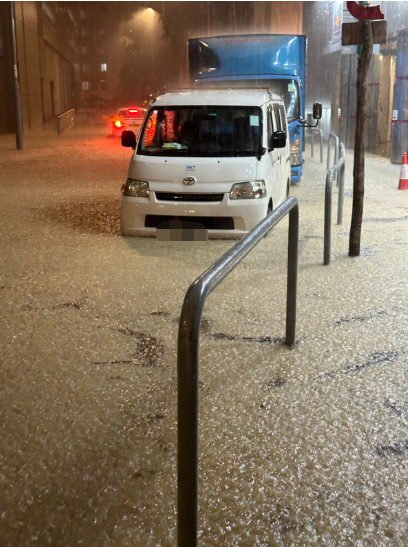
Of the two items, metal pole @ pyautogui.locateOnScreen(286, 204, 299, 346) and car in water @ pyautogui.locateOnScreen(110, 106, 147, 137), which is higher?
car in water @ pyautogui.locateOnScreen(110, 106, 147, 137)

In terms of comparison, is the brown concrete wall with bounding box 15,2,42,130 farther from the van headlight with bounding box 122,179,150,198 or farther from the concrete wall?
the van headlight with bounding box 122,179,150,198

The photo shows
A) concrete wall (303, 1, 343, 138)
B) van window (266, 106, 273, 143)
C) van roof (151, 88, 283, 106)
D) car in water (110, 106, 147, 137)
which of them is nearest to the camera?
van roof (151, 88, 283, 106)

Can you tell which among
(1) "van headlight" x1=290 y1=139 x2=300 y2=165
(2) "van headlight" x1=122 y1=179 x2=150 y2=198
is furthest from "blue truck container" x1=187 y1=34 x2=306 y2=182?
(2) "van headlight" x1=122 y1=179 x2=150 y2=198

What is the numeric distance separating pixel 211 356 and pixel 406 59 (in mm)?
13727

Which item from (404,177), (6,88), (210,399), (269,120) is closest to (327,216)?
(269,120)

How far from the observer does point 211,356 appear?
424cm

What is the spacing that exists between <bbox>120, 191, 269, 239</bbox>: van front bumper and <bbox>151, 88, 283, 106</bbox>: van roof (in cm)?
134

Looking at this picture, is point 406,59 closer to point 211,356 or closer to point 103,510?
point 211,356

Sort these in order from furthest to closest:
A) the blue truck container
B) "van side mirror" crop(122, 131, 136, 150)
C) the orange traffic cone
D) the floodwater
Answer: the blue truck container, the orange traffic cone, "van side mirror" crop(122, 131, 136, 150), the floodwater

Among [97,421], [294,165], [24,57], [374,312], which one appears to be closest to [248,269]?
[374,312]

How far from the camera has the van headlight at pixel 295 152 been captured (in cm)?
1202

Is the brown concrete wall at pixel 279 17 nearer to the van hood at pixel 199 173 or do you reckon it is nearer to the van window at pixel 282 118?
the van window at pixel 282 118

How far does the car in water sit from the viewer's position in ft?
89.1

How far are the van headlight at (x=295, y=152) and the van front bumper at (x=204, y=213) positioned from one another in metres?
5.07
